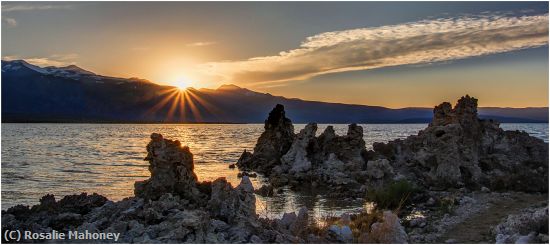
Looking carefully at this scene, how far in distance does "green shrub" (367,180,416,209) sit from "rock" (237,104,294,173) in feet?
59.3

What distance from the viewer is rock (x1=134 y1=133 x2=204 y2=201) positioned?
43.5ft

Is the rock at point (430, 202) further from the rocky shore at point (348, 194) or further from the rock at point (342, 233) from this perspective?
the rock at point (342, 233)

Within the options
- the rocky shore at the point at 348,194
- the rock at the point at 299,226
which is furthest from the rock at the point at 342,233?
the rock at the point at 299,226

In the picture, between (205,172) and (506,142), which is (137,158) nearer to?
(205,172)

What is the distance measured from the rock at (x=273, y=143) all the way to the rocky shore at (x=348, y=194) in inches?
3.2

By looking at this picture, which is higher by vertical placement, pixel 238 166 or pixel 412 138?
pixel 412 138

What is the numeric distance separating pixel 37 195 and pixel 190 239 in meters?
16.4

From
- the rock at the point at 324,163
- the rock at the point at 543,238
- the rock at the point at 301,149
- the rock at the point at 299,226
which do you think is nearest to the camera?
the rock at the point at 543,238

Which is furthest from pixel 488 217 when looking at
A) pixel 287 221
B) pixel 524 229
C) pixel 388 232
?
pixel 287 221

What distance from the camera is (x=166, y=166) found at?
13.7m

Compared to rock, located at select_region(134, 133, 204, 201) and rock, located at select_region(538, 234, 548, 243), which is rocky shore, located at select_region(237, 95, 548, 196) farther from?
rock, located at select_region(538, 234, 548, 243)

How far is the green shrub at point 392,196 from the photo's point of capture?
20562 millimetres

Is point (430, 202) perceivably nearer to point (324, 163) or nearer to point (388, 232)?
point (388, 232)

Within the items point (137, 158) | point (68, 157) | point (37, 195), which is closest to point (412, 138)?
point (37, 195)
